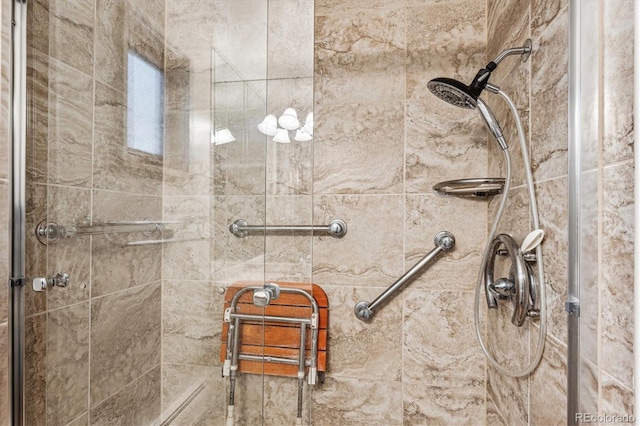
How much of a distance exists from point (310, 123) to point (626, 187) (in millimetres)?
759

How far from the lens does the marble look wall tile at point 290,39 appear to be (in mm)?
885

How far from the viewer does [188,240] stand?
0.81 meters

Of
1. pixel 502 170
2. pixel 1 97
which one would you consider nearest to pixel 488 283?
pixel 502 170

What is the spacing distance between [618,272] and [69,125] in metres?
1.07

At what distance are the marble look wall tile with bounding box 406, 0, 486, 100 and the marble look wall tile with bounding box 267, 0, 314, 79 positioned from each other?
1.49 feet

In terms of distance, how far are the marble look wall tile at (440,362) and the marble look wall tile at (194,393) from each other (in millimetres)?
743

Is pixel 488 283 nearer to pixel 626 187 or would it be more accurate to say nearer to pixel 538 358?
pixel 538 358

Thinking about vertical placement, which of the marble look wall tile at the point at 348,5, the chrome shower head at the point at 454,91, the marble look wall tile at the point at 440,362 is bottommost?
the marble look wall tile at the point at 440,362

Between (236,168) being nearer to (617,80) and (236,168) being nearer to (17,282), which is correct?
(17,282)

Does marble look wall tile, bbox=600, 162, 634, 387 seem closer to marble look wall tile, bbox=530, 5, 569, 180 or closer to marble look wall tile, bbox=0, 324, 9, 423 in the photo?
marble look wall tile, bbox=530, 5, 569, 180

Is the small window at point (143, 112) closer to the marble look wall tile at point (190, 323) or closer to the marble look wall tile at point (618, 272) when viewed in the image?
the marble look wall tile at point (190, 323)

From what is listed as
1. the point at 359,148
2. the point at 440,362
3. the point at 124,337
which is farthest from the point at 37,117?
the point at 440,362

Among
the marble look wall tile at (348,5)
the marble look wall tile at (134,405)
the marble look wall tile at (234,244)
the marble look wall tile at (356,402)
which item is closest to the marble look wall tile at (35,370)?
the marble look wall tile at (134,405)

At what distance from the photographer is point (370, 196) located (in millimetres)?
1338
